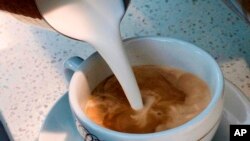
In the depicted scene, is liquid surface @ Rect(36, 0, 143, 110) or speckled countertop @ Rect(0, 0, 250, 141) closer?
liquid surface @ Rect(36, 0, 143, 110)

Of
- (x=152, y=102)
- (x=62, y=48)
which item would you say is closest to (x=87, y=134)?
(x=152, y=102)

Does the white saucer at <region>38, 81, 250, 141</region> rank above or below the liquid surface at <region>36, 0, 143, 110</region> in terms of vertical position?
below

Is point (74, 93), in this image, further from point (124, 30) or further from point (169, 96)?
point (124, 30)

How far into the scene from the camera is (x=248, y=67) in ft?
1.49

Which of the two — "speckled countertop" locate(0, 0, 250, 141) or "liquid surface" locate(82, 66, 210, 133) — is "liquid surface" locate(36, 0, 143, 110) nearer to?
"liquid surface" locate(82, 66, 210, 133)

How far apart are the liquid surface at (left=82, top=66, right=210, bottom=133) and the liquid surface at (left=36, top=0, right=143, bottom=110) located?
13 mm

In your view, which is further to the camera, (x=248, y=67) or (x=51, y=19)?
(x=248, y=67)

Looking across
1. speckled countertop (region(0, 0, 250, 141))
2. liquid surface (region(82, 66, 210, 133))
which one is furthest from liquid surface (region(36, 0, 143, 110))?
speckled countertop (region(0, 0, 250, 141))

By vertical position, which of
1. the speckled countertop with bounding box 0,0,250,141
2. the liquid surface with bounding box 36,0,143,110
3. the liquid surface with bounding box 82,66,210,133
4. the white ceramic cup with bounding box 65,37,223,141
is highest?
the liquid surface with bounding box 36,0,143,110

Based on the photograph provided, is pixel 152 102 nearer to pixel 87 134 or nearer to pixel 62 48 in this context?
pixel 87 134

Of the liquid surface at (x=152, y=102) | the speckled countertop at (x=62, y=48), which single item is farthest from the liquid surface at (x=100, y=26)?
the speckled countertop at (x=62, y=48)

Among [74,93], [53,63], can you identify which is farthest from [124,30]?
[74,93]

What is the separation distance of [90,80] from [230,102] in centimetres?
12

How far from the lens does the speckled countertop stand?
17.6 inches
